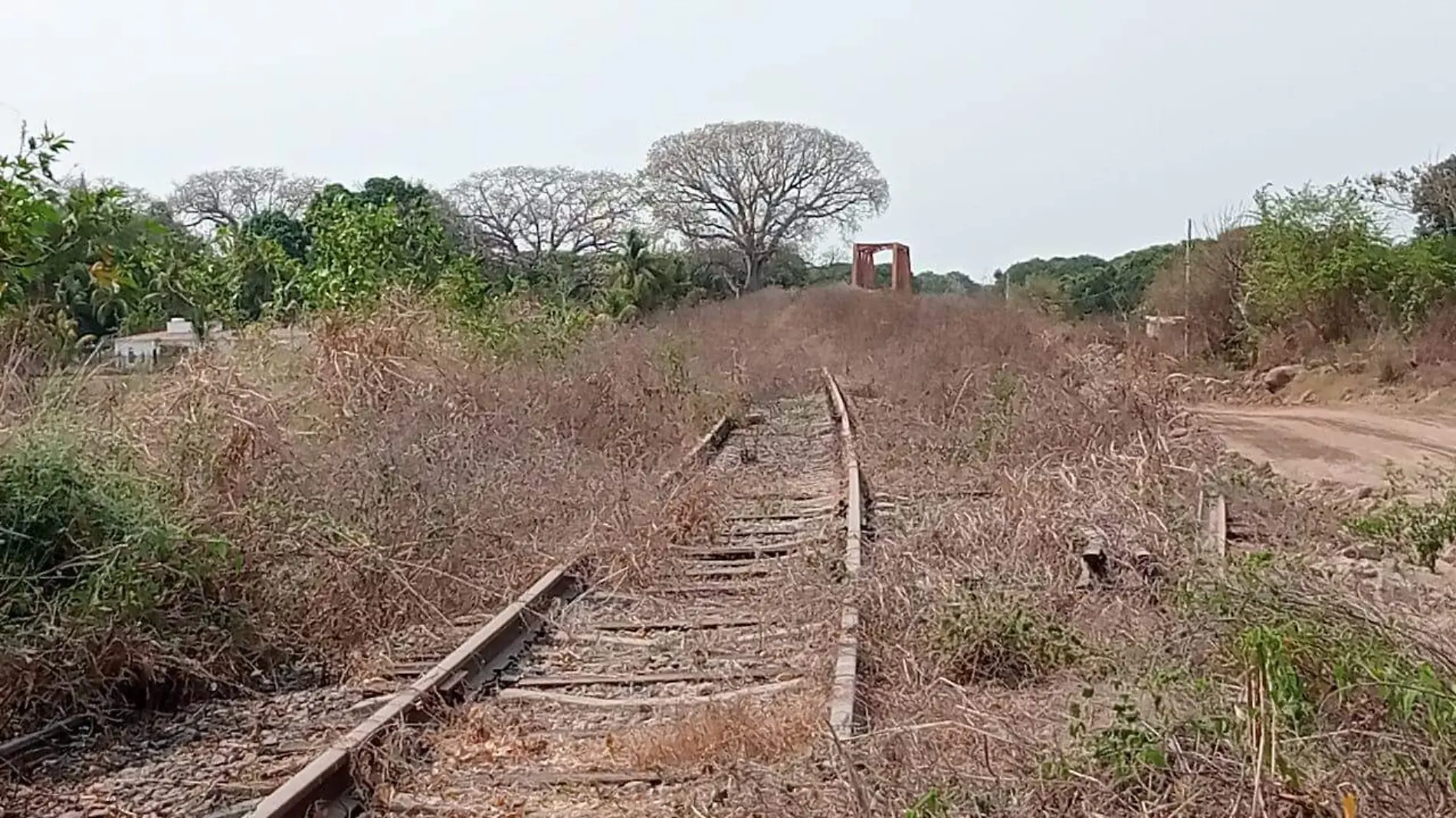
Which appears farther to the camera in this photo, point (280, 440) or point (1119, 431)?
point (1119, 431)

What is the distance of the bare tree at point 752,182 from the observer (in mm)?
61750

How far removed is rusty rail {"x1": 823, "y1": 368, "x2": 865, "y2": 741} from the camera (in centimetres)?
491

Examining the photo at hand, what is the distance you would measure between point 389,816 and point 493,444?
263 inches

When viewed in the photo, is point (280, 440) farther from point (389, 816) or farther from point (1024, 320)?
point (1024, 320)

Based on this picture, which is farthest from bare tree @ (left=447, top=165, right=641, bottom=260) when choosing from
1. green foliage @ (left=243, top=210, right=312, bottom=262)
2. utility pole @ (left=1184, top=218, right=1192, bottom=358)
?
utility pole @ (left=1184, top=218, right=1192, bottom=358)

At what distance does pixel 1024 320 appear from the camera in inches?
974

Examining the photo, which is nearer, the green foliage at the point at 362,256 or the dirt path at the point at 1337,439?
the dirt path at the point at 1337,439

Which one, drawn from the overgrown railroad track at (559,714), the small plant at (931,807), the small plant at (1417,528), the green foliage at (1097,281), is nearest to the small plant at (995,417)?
the overgrown railroad track at (559,714)

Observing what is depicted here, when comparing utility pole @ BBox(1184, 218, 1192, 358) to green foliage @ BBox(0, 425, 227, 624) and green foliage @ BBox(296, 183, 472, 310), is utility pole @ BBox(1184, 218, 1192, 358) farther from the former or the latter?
green foliage @ BBox(0, 425, 227, 624)

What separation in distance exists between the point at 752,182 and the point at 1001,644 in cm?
5751

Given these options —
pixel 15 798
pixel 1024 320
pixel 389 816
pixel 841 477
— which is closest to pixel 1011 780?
pixel 389 816

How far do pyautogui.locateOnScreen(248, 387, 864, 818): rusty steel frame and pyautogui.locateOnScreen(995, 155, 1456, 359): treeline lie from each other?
733 inches

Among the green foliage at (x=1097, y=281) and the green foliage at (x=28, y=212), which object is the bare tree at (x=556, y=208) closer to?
the green foliage at (x=1097, y=281)

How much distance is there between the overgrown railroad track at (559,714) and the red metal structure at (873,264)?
42.6 metres
